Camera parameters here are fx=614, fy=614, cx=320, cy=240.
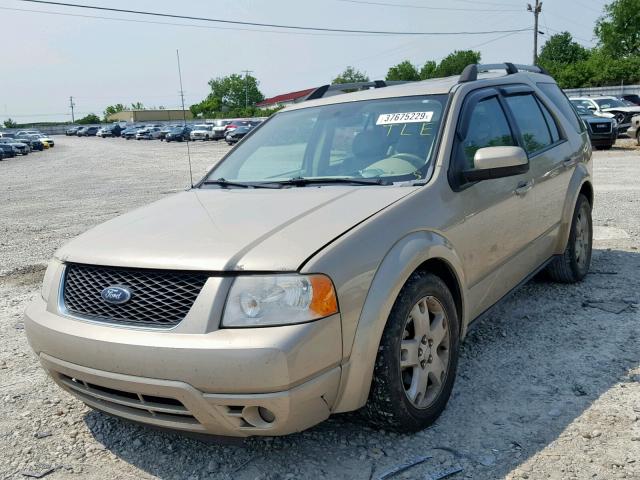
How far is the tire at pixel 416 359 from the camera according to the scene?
9.00 ft

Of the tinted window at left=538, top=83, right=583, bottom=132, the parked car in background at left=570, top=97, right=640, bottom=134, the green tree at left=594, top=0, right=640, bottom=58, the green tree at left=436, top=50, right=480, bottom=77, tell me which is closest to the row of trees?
the green tree at left=594, top=0, right=640, bottom=58

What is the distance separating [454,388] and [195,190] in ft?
6.61

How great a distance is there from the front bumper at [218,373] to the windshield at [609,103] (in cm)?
2496

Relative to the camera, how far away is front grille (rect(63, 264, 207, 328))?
99.3 inches

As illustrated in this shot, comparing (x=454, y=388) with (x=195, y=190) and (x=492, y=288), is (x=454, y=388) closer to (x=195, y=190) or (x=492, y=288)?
(x=492, y=288)

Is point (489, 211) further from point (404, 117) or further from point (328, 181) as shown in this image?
point (328, 181)

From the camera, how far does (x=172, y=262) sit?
257 centimetres

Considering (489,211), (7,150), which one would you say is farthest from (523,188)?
(7,150)

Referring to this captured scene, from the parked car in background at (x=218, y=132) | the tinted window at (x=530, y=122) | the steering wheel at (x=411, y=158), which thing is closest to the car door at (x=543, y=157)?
the tinted window at (x=530, y=122)

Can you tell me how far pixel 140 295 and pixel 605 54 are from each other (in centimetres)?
9200

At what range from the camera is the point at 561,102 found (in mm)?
5324

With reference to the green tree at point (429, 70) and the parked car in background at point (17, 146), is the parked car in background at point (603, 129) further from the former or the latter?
the green tree at point (429, 70)

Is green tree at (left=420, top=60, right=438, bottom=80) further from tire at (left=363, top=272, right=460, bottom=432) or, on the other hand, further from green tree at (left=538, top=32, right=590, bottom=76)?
tire at (left=363, top=272, right=460, bottom=432)

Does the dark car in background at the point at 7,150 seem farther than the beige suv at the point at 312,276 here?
Yes
